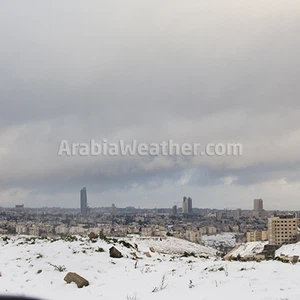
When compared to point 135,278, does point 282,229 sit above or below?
below

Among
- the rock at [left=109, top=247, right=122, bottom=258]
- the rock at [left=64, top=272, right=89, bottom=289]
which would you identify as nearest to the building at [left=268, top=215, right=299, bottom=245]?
the rock at [left=109, top=247, right=122, bottom=258]

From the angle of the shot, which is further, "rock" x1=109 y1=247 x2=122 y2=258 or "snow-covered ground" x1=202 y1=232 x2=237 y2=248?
"snow-covered ground" x1=202 y1=232 x2=237 y2=248

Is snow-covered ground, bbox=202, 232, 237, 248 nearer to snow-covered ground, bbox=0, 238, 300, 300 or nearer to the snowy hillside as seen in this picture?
the snowy hillside

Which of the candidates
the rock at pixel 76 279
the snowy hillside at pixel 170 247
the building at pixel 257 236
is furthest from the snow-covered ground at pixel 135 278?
the building at pixel 257 236

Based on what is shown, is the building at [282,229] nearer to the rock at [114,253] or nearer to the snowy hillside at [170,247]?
the snowy hillside at [170,247]

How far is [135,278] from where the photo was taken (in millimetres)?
10648

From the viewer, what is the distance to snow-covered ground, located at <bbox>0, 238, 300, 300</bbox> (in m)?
8.30

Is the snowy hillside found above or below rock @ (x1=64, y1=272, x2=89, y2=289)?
below

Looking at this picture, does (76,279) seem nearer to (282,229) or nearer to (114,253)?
(114,253)

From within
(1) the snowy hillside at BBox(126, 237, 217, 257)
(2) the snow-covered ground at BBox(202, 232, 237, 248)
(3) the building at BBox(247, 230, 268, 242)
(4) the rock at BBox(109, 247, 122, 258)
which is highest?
(4) the rock at BBox(109, 247, 122, 258)

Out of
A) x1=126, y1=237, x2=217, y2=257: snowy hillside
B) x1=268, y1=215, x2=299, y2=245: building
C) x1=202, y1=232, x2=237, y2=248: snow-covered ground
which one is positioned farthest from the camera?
x1=202, y1=232, x2=237, y2=248: snow-covered ground

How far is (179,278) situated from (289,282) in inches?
123

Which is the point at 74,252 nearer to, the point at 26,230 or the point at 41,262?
the point at 41,262

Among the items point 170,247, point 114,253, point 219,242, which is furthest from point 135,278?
point 219,242
